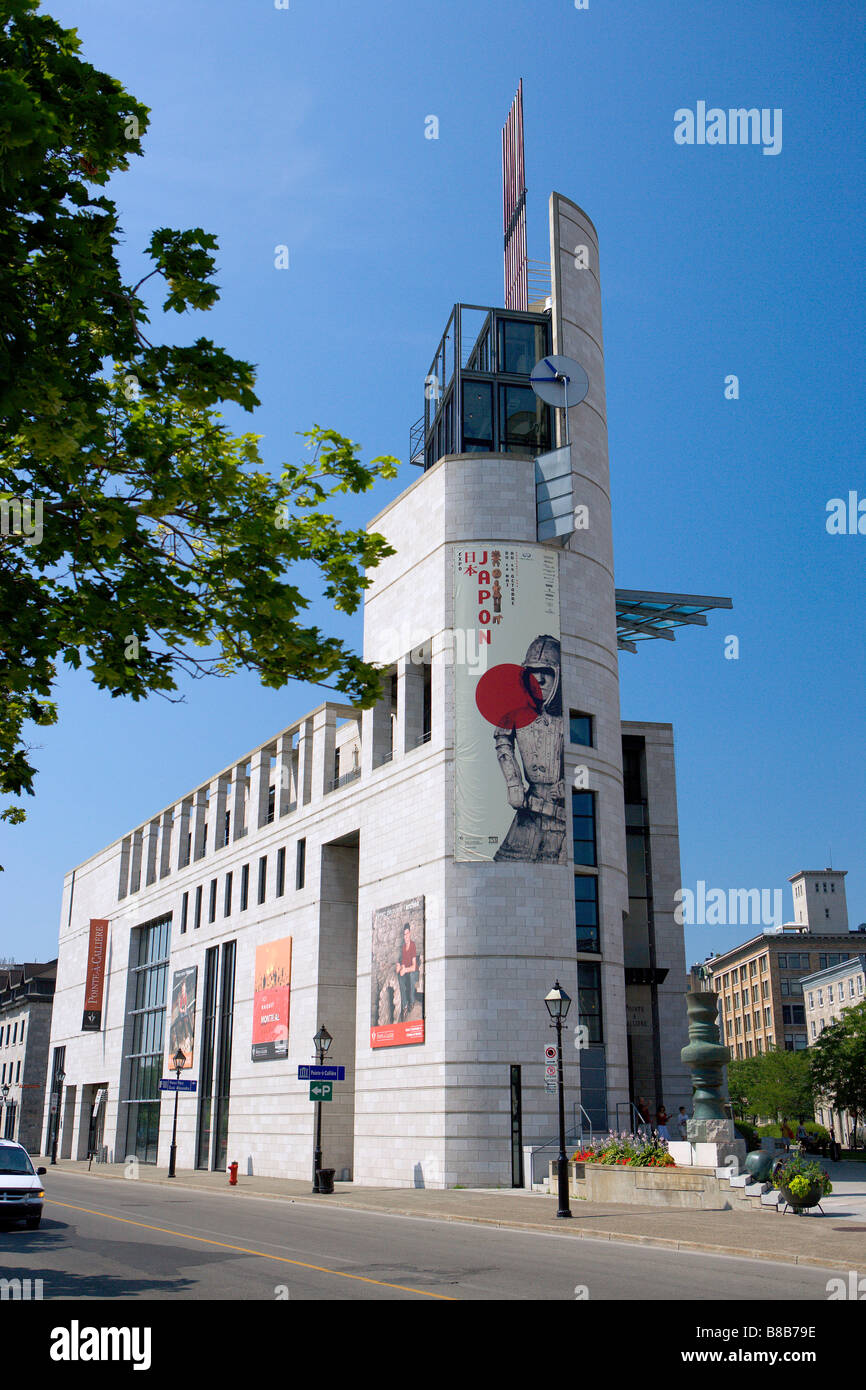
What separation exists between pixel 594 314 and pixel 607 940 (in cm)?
2283

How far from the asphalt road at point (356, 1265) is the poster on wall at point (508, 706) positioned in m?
13.1

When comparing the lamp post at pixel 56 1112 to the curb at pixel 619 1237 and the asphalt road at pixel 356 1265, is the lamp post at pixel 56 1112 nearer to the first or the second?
the curb at pixel 619 1237

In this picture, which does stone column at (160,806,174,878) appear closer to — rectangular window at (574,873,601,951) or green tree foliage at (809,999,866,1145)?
rectangular window at (574,873,601,951)

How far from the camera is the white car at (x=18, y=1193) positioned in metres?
19.2

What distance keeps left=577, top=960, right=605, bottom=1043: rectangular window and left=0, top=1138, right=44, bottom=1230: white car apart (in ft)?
60.9

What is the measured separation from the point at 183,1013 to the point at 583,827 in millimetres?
27957

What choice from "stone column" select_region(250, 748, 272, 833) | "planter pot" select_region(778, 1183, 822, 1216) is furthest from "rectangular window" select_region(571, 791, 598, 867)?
"stone column" select_region(250, 748, 272, 833)

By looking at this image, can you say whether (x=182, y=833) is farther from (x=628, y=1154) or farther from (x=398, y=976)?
(x=628, y=1154)

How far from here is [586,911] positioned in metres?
36.3

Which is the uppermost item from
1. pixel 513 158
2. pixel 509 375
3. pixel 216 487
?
pixel 513 158

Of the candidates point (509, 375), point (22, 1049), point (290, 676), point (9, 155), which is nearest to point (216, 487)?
point (290, 676)

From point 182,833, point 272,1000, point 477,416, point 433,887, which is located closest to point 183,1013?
point 182,833

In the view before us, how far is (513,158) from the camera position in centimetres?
4791
